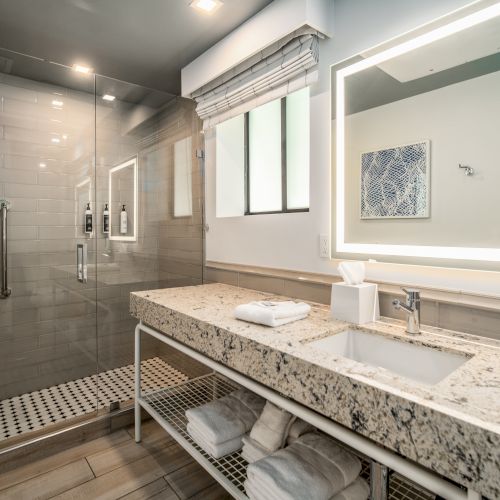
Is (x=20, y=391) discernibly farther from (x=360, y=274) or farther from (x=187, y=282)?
(x=360, y=274)

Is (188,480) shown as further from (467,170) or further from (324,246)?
(467,170)

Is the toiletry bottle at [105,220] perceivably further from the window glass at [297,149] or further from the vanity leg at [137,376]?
the window glass at [297,149]

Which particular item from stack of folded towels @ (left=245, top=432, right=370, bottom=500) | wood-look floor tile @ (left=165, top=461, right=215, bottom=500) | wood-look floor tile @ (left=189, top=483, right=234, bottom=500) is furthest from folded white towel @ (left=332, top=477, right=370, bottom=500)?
wood-look floor tile @ (left=165, top=461, right=215, bottom=500)

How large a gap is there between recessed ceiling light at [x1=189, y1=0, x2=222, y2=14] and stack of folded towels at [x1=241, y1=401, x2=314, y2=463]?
187 centimetres

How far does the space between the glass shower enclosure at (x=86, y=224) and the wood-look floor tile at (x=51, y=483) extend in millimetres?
523

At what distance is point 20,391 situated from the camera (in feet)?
7.92

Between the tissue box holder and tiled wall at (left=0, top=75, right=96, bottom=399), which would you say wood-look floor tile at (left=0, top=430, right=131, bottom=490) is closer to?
tiled wall at (left=0, top=75, right=96, bottom=399)

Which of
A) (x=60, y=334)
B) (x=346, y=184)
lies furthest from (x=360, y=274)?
(x=60, y=334)

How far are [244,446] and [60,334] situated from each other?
1.82 meters

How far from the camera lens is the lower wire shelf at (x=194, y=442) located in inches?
50.5

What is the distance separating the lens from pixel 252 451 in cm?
137

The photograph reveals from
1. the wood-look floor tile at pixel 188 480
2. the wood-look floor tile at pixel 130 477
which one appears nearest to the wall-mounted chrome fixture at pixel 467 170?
the wood-look floor tile at pixel 188 480

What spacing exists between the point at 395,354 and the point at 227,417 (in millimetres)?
740

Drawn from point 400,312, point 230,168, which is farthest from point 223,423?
point 230,168
